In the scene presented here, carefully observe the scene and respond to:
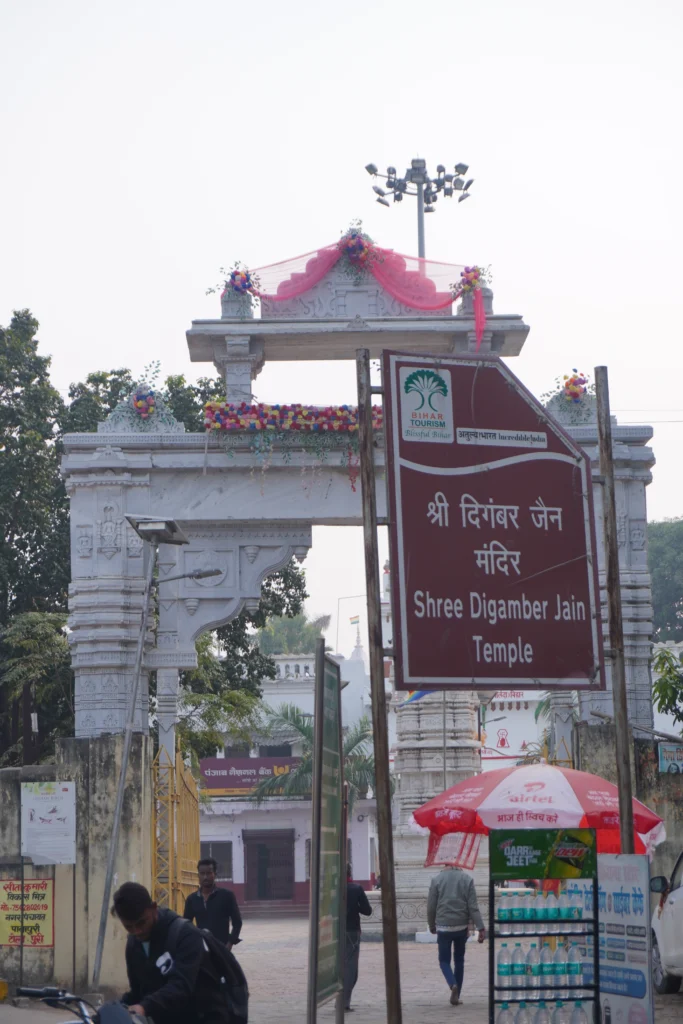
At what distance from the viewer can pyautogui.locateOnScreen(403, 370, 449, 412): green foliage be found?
721cm

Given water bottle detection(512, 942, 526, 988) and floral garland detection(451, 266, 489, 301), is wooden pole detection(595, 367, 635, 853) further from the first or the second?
floral garland detection(451, 266, 489, 301)

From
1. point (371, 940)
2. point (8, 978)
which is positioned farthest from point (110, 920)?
point (371, 940)

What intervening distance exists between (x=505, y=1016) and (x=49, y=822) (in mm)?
6451

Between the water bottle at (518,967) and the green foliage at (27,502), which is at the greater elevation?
the green foliage at (27,502)

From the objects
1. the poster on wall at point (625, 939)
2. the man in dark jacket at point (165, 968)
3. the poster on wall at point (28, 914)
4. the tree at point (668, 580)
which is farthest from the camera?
the tree at point (668, 580)

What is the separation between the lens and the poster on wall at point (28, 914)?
1333 cm

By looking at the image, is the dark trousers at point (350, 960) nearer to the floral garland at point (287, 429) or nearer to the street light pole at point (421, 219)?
the floral garland at point (287, 429)

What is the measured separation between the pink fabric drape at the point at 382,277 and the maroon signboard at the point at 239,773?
32880 mm

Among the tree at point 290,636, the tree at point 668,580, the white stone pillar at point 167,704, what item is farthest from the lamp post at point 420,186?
the tree at point 290,636

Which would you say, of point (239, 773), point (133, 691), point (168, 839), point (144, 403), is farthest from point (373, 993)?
point (239, 773)

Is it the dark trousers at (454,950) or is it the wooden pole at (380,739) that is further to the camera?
the dark trousers at (454,950)

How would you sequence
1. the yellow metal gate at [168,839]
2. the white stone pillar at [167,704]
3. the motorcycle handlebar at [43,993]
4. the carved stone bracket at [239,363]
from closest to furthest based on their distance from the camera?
the motorcycle handlebar at [43,993] → the yellow metal gate at [168,839] → the carved stone bracket at [239,363] → the white stone pillar at [167,704]

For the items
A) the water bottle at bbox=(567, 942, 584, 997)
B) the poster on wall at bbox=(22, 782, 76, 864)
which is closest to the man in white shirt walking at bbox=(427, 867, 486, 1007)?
the poster on wall at bbox=(22, 782, 76, 864)

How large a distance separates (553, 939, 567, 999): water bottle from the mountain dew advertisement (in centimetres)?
51
